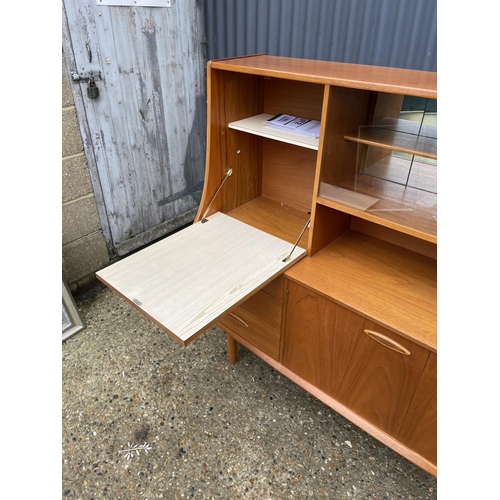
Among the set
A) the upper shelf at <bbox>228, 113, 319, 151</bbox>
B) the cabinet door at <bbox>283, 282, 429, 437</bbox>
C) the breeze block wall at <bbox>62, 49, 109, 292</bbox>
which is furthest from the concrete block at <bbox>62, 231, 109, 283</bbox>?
the cabinet door at <bbox>283, 282, 429, 437</bbox>

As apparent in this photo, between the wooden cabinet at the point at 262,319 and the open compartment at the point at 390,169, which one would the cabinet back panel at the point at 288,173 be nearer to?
the open compartment at the point at 390,169

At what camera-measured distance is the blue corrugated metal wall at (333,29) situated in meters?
1.76

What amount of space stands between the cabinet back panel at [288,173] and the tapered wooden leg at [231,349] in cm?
72

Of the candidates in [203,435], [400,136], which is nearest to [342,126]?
[400,136]

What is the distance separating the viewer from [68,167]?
2.13 m

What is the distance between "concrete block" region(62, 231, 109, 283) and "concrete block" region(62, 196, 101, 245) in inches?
1.5

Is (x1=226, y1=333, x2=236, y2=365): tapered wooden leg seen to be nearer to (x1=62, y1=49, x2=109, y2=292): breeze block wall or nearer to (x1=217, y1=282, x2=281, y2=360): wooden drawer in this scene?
(x1=217, y1=282, x2=281, y2=360): wooden drawer

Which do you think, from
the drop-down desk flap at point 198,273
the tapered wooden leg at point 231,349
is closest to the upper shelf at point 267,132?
the drop-down desk flap at point 198,273

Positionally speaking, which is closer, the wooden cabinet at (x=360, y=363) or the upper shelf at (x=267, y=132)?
the wooden cabinet at (x=360, y=363)

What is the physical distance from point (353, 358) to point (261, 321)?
0.42 meters

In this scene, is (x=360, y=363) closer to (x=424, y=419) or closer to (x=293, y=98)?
(x=424, y=419)

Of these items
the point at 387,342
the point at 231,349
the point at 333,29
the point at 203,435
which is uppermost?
the point at 333,29

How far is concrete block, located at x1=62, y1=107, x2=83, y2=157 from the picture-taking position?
6.70ft

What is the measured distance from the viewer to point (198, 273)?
1.31 meters
